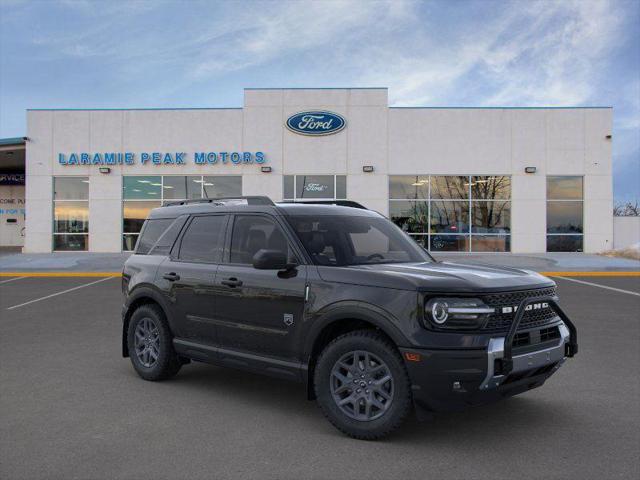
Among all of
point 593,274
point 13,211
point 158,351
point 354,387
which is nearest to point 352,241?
point 354,387

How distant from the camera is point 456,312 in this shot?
12.6 ft

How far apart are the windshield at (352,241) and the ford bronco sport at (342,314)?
13 millimetres

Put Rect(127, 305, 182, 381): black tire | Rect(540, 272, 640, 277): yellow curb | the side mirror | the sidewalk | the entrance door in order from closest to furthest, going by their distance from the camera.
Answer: the side mirror < Rect(127, 305, 182, 381): black tire < Rect(540, 272, 640, 277): yellow curb < the sidewalk < the entrance door

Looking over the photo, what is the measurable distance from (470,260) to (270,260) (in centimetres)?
1405

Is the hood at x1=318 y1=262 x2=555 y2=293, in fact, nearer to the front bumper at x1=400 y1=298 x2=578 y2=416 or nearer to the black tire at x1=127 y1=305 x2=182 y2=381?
the front bumper at x1=400 y1=298 x2=578 y2=416

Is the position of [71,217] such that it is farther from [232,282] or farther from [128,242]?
[232,282]

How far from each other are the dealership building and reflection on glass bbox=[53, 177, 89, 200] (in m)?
0.35

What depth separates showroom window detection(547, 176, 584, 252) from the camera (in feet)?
80.8

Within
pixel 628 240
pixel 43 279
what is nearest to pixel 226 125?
pixel 43 279

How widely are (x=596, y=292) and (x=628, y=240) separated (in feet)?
44.2

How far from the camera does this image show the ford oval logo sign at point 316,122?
24422 millimetres

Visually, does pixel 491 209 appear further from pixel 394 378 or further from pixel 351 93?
pixel 394 378

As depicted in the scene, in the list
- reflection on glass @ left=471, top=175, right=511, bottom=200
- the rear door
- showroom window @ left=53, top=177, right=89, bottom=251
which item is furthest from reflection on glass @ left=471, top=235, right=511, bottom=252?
the rear door

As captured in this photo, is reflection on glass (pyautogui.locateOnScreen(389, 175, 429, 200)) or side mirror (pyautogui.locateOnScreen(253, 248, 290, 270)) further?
reflection on glass (pyautogui.locateOnScreen(389, 175, 429, 200))
